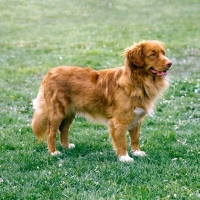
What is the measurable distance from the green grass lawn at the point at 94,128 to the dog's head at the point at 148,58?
1.29m

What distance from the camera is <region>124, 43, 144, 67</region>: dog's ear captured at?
5961 millimetres

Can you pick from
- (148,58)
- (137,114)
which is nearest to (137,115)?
(137,114)

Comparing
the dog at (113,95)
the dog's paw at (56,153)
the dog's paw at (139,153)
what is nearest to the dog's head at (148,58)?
the dog at (113,95)

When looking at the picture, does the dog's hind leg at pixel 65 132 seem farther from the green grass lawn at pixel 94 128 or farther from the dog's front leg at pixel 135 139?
the dog's front leg at pixel 135 139

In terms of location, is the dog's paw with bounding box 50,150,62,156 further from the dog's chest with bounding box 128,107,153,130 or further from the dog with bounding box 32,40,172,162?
the dog's chest with bounding box 128,107,153,130

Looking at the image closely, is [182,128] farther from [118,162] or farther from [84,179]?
[84,179]

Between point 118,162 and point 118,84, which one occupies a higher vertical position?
point 118,84

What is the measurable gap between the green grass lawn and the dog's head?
1286 mm

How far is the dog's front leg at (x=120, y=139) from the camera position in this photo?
614 centimetres

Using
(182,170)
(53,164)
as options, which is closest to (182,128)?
(182,170)

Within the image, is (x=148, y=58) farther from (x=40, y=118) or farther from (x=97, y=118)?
(x=40, y=118)

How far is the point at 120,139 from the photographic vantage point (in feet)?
20.2

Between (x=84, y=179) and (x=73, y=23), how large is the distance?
54.6ft

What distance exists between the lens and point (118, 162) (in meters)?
6.00
